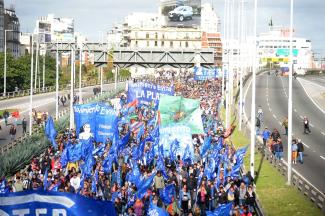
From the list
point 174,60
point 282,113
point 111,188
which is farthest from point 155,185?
point 174,60

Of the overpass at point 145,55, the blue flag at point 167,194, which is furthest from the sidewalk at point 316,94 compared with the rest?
the blue flag at point 167,194

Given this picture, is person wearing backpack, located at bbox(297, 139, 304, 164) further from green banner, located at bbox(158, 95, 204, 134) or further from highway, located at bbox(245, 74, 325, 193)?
green banner, located at bbox(158, 95, 204, 134)

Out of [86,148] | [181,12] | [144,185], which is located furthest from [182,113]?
[181,12]

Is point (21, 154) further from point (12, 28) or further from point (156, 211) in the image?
point (12, 28)

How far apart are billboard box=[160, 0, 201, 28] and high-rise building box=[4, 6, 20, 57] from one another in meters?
42.4

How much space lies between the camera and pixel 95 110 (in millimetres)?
28625

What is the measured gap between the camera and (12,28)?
168 m

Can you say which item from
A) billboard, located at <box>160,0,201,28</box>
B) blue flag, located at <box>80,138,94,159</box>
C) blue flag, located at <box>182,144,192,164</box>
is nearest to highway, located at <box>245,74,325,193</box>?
blue flag, located at <box>182,144,192,164</box>

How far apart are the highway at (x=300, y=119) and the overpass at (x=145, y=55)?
6.46m

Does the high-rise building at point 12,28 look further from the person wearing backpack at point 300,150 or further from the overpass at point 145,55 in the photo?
the person wearing backpack at point 300,150

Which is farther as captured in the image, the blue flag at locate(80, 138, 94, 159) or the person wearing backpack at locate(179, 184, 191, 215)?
the blue flag at locate(80, 138, 94, 159)

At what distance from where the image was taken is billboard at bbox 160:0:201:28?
138m

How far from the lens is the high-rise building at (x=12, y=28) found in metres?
162

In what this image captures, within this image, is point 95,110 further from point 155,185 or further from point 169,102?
point 155,185
